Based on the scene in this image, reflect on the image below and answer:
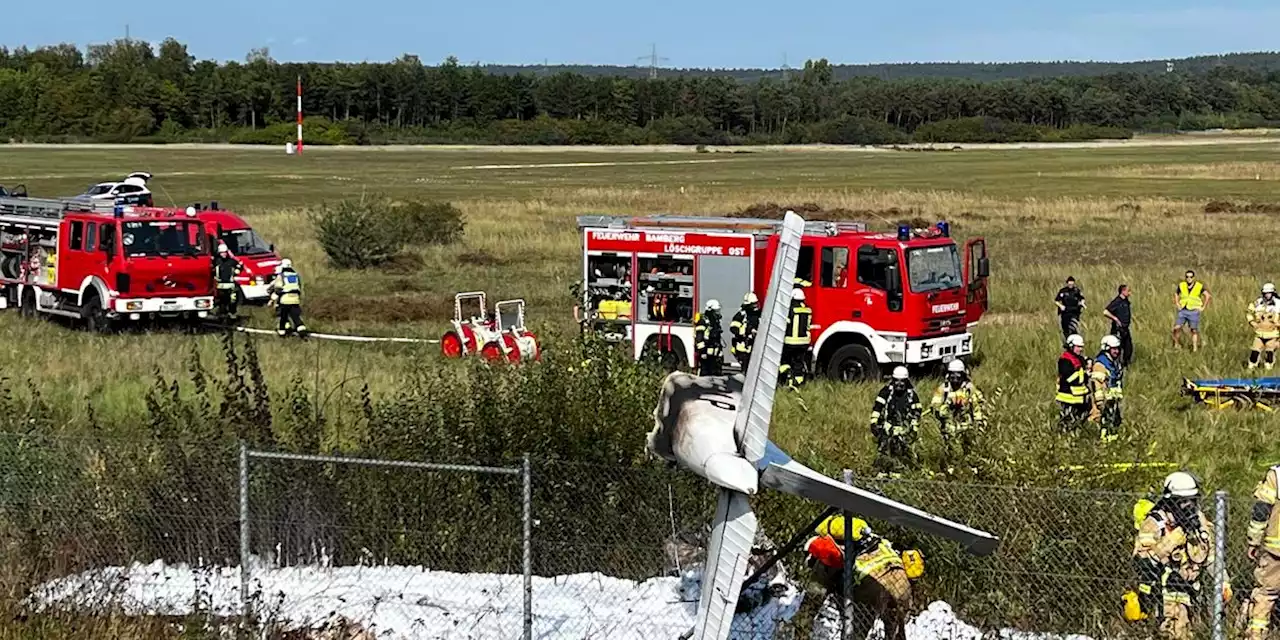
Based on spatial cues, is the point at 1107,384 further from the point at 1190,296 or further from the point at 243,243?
the point at 243,243

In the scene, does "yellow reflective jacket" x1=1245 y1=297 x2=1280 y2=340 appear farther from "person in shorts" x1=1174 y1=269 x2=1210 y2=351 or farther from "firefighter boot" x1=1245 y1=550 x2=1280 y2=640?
"firefighter boot" x1=1245 y1=550 x2=1280 y2=640

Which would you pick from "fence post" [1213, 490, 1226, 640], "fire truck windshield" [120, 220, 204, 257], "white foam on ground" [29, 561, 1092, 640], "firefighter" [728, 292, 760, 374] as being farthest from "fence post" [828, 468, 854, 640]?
"fire truck windshield" [120, 220, 204, 257]

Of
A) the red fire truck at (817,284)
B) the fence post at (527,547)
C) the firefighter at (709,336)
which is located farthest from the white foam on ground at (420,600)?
the firefighter at (709,336)

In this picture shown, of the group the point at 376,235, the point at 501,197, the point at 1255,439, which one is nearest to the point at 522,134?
the point at 501,197

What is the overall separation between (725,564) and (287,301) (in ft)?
59.6

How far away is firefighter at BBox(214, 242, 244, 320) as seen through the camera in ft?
85.3

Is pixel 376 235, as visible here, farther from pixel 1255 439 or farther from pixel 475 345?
pixel 1255 439

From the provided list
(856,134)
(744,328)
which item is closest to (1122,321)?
(744,328)

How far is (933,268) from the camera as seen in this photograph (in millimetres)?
19234

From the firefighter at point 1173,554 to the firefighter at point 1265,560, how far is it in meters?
0.32

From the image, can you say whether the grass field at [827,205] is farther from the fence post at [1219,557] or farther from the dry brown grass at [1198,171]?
the fence post at [1219,557]

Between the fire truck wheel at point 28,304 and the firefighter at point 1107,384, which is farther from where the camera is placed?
the fire truck wheel at point 28,304

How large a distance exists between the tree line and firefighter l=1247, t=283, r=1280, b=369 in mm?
105951

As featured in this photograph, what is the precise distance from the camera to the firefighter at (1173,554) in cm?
879
